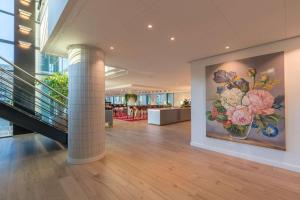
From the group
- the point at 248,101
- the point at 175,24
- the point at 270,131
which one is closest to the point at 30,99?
the point at 175,24

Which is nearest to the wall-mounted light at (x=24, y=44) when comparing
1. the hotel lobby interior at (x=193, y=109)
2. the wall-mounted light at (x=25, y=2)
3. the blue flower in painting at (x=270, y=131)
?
the wall-mounted light at (x=25, y=2)

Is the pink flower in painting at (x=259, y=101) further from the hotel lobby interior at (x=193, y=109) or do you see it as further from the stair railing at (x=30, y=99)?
the stair railing at (x=30, y=99)

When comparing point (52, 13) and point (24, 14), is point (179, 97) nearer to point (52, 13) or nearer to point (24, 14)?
point (24, 14)

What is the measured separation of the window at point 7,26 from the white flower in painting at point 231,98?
7402 millimetres

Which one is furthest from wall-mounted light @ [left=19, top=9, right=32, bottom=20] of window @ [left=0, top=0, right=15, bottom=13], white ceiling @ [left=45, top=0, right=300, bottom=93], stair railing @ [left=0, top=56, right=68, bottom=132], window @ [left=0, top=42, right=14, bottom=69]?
white ceiling @ [left=45, top=0, right=300, bottom=93]

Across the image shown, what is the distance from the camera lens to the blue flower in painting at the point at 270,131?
122 inches

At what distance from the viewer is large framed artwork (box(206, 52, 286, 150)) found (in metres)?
3.10

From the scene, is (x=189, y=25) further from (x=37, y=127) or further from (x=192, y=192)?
(x=37, y=127)

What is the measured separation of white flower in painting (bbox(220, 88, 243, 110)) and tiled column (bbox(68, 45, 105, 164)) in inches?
119

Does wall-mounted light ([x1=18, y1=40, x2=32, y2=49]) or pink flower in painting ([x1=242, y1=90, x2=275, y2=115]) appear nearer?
pink flower in painting ([x1=242, y1=90, x2=275, y2=115])

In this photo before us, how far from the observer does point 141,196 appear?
2162 mm

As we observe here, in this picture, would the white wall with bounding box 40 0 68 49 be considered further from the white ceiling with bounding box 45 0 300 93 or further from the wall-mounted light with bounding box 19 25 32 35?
the wall-mounted light with bounding box 19 25 32 35

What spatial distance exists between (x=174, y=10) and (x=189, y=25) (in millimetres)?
499

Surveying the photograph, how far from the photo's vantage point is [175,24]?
2406 millimetres
